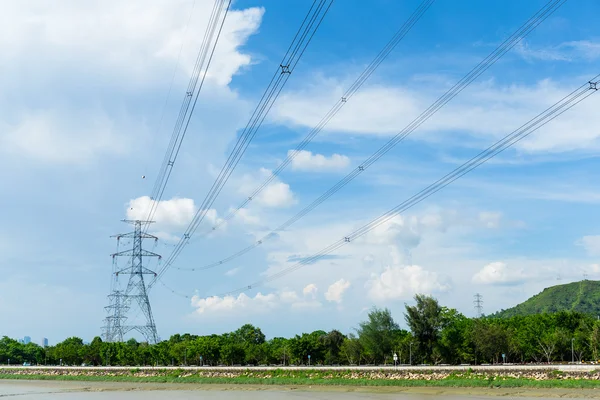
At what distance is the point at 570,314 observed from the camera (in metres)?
124

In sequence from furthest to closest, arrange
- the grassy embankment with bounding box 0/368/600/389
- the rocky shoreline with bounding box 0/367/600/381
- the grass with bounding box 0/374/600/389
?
1. the rocky shoreline with bounding box 0/367/600/381
2. the grassy embankment with bounding box 0/368/600/389
3. the grass with bounding box 0/374/600/389

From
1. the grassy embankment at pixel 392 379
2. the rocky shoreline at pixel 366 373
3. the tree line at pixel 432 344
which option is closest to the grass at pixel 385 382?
the grassy embankment at pixel 392 379

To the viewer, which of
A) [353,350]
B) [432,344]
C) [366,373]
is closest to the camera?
[366,373]

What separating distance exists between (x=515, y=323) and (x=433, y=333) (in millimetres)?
24069

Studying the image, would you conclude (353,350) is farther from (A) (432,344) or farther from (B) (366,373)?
(B) (366,373)

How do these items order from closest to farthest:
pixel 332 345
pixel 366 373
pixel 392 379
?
pixel 392 379
pixel 366 373
pixel 332 345

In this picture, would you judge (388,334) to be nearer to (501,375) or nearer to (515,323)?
(515,323)

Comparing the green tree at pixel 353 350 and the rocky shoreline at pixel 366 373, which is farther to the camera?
the green tree at pixel 353 350

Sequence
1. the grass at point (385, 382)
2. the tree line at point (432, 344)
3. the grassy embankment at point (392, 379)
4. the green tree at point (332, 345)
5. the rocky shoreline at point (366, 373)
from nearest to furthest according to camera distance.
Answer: the grass at point (385, 382)
the grassy embankment at point (392, 379)
the rocky shoreline at point (366, 373)
the tree line at point (432, 344)
the green tree at point (332, 345)

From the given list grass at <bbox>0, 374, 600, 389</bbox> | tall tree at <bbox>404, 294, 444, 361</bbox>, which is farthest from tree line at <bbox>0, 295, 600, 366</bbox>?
grass at <bbox>0, 374, 600, 389</bbox>

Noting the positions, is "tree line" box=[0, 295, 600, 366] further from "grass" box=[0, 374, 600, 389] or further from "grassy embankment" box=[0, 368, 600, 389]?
"grass" box=[0, 374, 600, 389]

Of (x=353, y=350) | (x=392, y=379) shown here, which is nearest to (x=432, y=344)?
(x=353, y=350)

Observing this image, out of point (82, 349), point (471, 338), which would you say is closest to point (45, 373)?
point (82, 349)

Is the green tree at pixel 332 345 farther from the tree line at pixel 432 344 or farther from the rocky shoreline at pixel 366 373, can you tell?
the rocky shoreline at pixel 366 373
